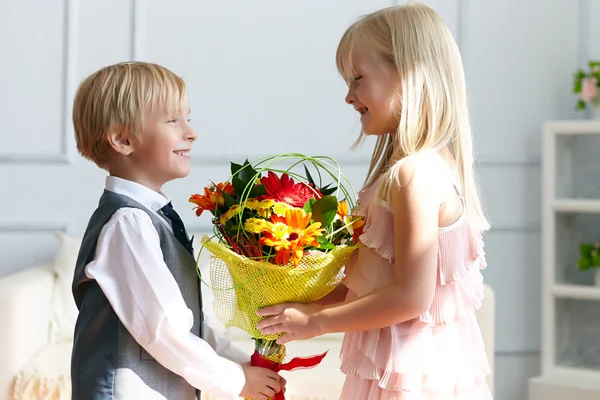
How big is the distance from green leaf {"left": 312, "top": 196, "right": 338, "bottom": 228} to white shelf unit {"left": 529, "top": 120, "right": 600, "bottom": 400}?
2155 mm

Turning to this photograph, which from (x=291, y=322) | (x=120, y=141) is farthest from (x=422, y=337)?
(x=120, y=141)

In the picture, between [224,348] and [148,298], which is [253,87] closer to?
[224,348]

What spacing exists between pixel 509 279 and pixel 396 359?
224cm

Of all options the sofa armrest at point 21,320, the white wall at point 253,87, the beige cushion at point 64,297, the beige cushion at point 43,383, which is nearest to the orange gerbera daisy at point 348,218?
the beige cushion at point 43,383

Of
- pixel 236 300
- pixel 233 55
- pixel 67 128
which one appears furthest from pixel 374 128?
pixel 67 128

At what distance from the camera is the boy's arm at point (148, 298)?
132 centimetres

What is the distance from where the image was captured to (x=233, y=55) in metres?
3.33

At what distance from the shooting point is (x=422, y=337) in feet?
4.64

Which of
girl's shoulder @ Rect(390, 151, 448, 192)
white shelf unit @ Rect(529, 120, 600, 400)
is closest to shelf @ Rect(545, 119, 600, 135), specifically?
white shelf unit @ Rect(529, 120, 600, 400)

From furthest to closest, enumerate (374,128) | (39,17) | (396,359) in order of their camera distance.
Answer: (39,17), (374,128), (396,359)

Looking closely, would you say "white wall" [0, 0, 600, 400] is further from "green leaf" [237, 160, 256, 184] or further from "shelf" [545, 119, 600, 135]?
"green leaf" [237, 160, 256, 184]

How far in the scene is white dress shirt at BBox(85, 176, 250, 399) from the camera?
51.8 inches

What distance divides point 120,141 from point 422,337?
0.70 m

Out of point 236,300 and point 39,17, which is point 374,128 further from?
point 39,17
